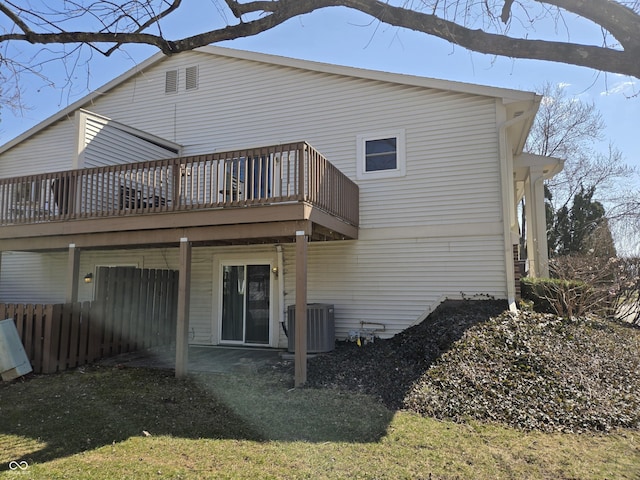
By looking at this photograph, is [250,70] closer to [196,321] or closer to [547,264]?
[196,321]

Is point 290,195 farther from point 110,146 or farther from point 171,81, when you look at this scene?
point 171,81

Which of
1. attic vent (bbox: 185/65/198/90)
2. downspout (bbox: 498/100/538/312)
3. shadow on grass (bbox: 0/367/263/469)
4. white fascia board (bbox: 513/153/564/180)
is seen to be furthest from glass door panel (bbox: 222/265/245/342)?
white fascia board (bbox: 513/153/564/180)

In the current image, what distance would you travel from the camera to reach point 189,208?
7.48 metres

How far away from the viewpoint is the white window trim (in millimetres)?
9391

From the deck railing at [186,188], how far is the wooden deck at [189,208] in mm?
17

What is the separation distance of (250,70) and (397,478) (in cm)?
1014

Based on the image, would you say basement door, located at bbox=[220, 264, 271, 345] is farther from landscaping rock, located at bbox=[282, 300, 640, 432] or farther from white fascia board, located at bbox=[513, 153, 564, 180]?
white fascia board, located at bbox=[513, 153, 564, 180]

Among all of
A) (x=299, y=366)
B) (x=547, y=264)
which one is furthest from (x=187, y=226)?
(x=547, y=264)

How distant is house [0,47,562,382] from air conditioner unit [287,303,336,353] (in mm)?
719

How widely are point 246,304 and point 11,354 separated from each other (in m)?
4.72

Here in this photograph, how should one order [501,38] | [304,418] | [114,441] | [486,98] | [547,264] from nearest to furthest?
1. [501,38]
2. [114,441]
3. [304,418]
4. [486,98]
5. [547,264]

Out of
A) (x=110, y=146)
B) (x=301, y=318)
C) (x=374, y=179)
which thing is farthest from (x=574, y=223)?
(x=110, y=146)

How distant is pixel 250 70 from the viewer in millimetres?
11156

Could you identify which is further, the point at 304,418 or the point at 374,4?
the point at 304,418
